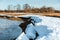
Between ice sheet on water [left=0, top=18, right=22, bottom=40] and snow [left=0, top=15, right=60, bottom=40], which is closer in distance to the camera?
snow [left=0, top=15, right=60, bottom=40]

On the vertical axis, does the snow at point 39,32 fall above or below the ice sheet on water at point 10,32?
above

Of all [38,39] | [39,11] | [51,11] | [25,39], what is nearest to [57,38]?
[38,39]

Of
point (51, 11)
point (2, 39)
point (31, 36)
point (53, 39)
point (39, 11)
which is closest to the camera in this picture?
point (53, 39)

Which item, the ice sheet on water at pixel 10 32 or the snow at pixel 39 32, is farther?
the ice sheet on water at pixel 10 32

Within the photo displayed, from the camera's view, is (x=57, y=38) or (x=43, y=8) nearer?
(x=57, y=38)

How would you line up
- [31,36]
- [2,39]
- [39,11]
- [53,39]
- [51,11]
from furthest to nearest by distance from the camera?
[39,11], [51,11], [2,39], [31,36], [53,39]

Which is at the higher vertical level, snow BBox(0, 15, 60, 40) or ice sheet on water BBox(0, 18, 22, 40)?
snow BBox(0, 15, 60, 40)

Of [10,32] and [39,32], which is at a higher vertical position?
[39,32]

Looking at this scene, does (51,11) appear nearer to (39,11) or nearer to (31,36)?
(39,11)

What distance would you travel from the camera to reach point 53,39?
195 inches

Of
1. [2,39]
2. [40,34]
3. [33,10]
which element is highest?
[40,34]

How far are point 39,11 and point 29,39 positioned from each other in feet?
83.8

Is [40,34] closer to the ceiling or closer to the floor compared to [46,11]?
closer to the ceiling

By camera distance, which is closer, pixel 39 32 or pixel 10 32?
pixel 39 32
